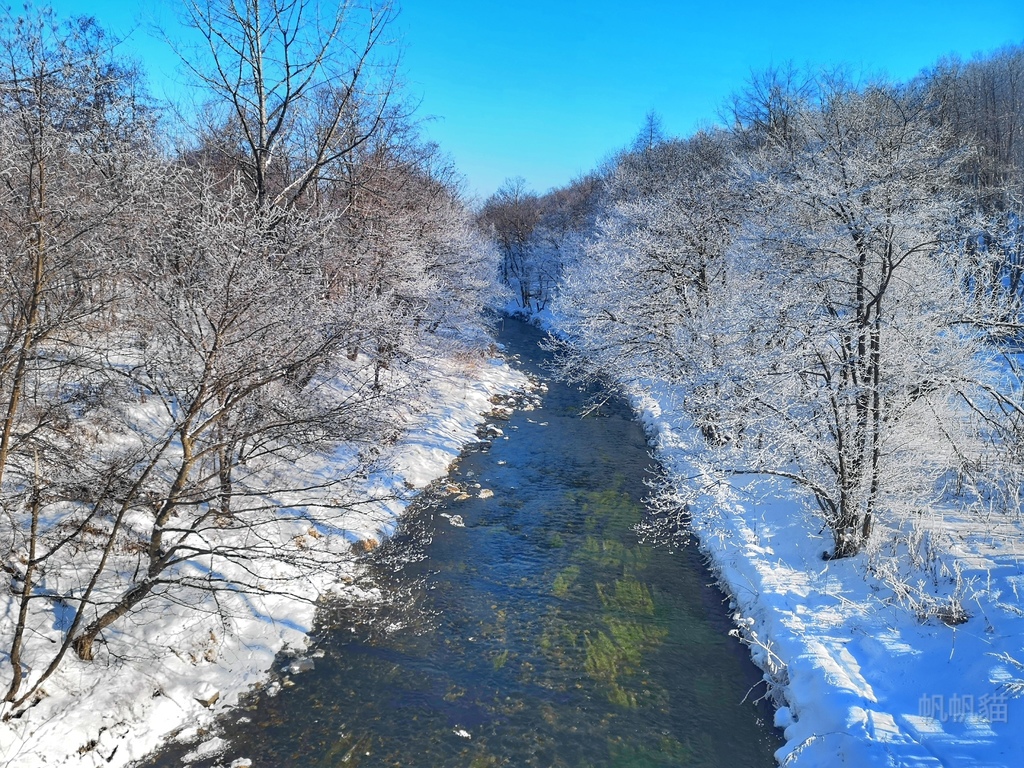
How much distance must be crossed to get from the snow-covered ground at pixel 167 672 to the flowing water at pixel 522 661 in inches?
14.6

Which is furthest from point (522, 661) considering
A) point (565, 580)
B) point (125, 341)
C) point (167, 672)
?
point (125, 341)

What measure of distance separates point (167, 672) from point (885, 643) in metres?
8.49

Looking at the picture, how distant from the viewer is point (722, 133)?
3803 cm

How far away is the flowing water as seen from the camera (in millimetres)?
6129

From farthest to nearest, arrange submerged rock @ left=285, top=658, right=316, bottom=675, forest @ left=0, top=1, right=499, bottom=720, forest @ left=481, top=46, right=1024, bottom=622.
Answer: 1. forest @ left=481, top=46, right=1024, bottom=622
2. submerged rock @ left=285, top=658, right=316, bottom=675
3. forest @ left=0, top=1, right=499, bottom=720

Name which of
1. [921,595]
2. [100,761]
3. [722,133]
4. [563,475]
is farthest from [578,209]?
[100,761]

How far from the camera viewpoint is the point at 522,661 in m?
7.49

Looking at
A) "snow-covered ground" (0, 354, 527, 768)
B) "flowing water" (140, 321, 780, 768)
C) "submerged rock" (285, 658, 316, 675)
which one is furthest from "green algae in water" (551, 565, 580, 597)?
"submerged rock" (285, 658, 316, 675)

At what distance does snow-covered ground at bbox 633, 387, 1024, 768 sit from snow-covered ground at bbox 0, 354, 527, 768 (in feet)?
16.7

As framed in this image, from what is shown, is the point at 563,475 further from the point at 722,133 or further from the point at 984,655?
the point at 722,133

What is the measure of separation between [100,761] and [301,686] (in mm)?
1994

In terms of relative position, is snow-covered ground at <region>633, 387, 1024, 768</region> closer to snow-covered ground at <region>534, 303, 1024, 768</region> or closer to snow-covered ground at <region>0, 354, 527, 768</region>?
snow-covered ground at <region>534, 303, 1024, 768</region>

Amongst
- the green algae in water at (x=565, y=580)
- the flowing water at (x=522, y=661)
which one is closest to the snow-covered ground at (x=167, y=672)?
the flowing water at (x=522, y=661)

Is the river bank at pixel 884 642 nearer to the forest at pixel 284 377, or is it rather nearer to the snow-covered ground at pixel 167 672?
the forest at pixel 284 377
